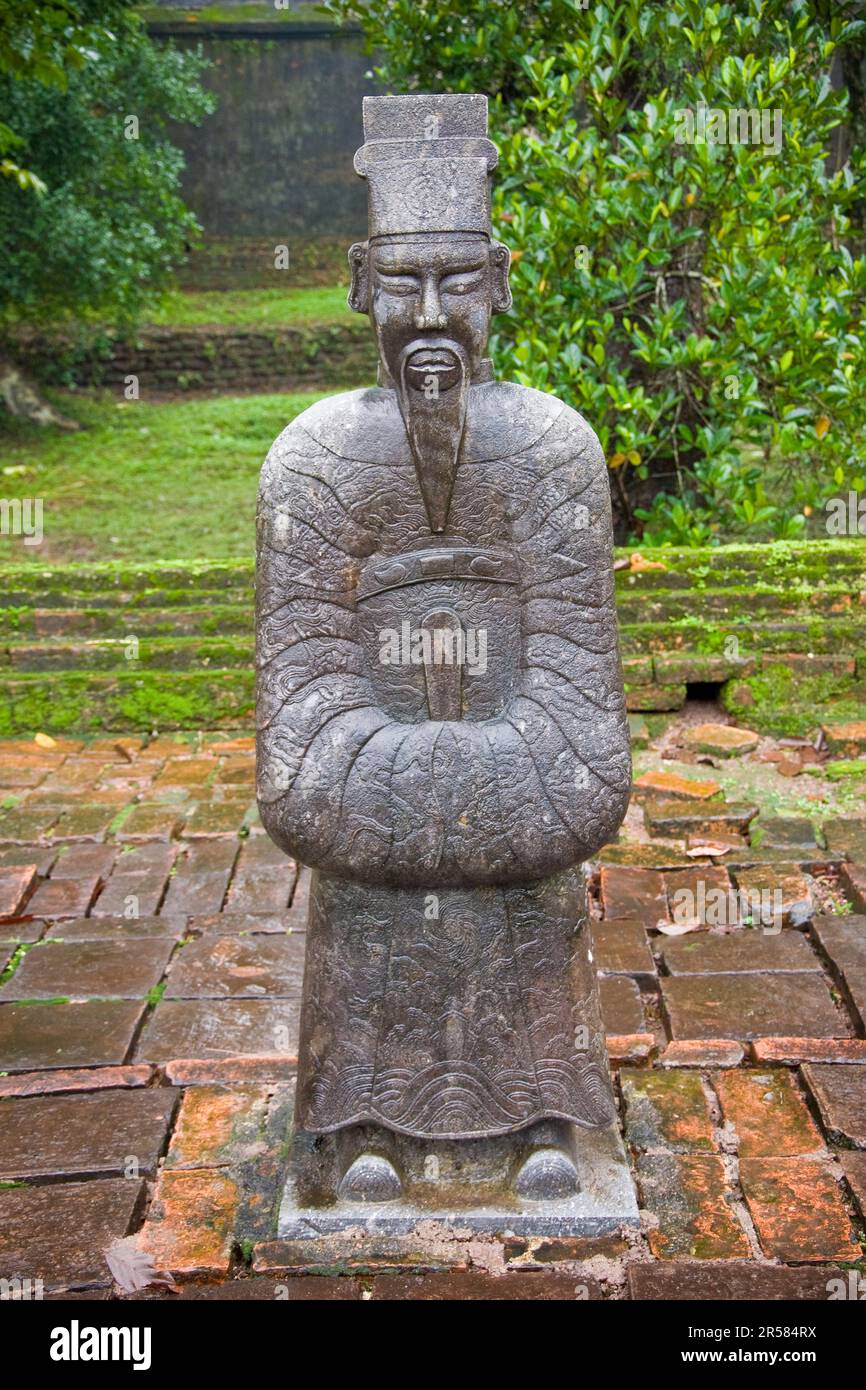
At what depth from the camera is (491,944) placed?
2994 millimetres

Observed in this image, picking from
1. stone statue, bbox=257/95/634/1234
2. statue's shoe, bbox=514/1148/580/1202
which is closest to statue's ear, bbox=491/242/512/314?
stone statue, bbox=257/95/634/1234

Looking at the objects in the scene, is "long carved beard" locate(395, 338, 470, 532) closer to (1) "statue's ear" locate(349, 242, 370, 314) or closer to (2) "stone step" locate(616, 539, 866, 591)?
(1) "statue's ear" locate(349, 242, 370, 314)

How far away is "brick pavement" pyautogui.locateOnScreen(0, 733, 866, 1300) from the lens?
9.66ft

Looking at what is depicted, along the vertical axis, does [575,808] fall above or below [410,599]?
below

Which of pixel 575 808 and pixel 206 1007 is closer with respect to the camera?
pixel 575 808


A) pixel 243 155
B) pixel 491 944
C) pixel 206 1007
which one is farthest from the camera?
pixel 243 155

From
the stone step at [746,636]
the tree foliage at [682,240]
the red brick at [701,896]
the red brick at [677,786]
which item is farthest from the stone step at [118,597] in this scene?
the red brick at [701,896]

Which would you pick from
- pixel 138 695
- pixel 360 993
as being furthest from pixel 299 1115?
pixel 138 695

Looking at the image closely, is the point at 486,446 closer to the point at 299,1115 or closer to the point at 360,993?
the point at 360,993

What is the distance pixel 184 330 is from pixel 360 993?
1305 centimetres

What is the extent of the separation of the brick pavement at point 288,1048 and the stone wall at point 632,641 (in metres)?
0.46

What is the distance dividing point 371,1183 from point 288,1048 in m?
0.82

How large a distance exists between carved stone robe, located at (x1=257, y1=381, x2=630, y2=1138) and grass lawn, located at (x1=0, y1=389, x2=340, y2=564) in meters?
4.97

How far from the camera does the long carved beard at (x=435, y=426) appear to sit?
2750mm
